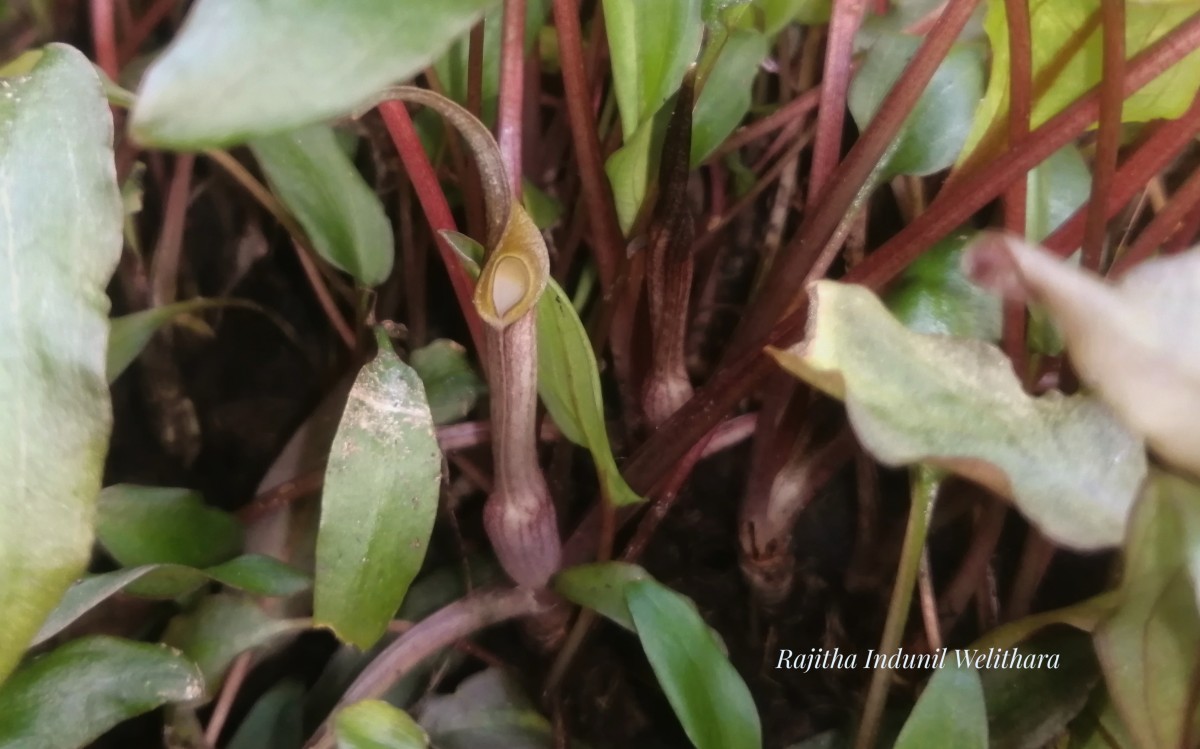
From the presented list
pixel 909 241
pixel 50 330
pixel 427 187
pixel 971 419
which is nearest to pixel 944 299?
pixel 909 241

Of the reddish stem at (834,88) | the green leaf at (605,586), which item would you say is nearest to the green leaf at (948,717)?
the green leaf at (605,586)

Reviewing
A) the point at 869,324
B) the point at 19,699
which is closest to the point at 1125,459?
the point at 869,324

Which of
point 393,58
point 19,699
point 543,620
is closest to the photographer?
point 393,58

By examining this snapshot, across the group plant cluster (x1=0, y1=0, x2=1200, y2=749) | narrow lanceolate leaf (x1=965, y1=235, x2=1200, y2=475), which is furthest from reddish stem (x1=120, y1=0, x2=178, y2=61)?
narrow lanceolate leaf (x1=965, y1=235, x2=1200, y2=475)

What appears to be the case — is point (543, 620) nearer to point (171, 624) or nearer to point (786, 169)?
point (171, 624)

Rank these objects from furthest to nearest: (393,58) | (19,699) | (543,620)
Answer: (543,620) → (19,699) → (393,58)

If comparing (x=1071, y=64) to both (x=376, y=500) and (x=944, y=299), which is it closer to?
(x=944, y=299)

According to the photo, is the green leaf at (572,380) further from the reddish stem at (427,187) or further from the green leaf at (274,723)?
the green leaf at (274,723)
